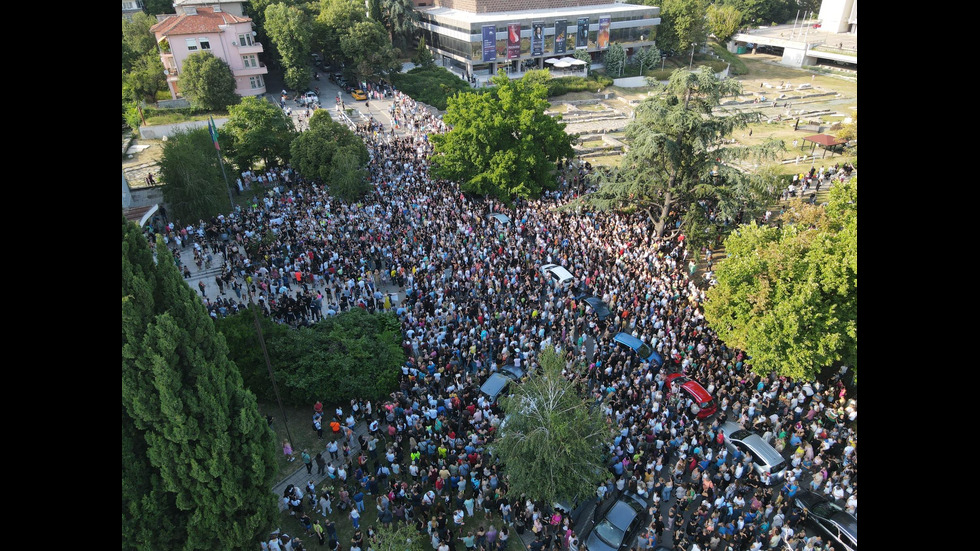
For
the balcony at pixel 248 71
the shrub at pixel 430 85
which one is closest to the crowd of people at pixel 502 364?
the shrub at pixel 430 85

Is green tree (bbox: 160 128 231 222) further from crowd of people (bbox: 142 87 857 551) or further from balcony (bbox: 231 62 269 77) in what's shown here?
balcony (bbox: 231 62 269 77)

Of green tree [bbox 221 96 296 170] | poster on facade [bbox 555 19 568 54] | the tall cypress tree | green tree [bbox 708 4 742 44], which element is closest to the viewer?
the tall cypress tree

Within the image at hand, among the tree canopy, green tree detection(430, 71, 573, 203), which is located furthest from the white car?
green tree detection(430, 71, 573, 203)

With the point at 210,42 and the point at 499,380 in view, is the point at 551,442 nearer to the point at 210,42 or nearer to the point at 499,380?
the point at 499,380
